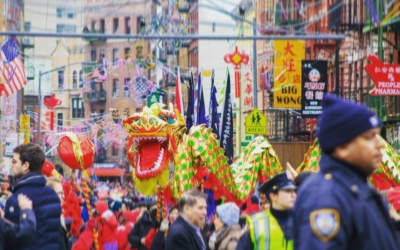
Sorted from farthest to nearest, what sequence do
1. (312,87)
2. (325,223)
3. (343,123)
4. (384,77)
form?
(312,87), (384,77), (343,123), (325,223)

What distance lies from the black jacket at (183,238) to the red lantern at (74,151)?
6.08m

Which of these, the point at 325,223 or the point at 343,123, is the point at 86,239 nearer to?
the point at 343,123

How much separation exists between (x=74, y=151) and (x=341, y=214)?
36.0ft

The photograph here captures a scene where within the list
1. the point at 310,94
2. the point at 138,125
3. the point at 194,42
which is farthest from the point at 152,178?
the point at 194,42

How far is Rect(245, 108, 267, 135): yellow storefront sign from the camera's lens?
28891mm

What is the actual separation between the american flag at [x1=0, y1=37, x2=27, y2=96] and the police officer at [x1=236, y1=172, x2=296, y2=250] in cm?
2910

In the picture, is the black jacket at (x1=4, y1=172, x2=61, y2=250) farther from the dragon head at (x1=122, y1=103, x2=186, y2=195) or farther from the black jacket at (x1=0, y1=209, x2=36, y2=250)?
the dragon head at (x1=122, y1=103, x2=186, y2=195)

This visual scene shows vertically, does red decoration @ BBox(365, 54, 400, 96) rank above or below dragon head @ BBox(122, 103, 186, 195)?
above

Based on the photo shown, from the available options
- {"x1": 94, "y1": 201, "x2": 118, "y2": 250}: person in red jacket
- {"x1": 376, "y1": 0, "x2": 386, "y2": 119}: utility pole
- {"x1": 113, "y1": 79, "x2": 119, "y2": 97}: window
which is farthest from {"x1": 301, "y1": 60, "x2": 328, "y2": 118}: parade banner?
{"x1": 113, "y1": 79, "x2": 119, "y2": 97}: window

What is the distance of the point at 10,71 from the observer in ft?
126

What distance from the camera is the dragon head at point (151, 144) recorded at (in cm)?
1509

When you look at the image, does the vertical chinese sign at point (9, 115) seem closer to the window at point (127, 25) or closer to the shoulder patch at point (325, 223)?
the shoulder patch at point (325, 223)

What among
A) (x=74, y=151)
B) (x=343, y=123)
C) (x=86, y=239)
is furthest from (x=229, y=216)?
(x=343, y=123)

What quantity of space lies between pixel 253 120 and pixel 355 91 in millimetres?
9046
